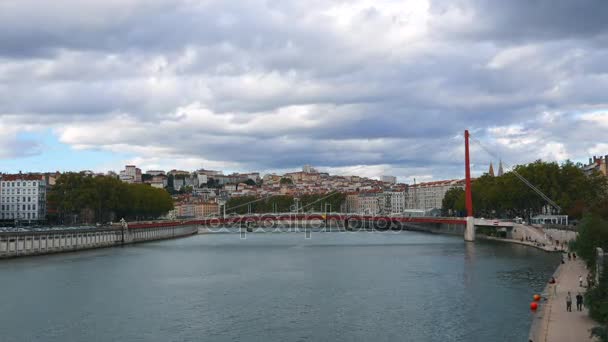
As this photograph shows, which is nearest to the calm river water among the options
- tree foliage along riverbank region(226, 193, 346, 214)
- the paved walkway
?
the paved walkway

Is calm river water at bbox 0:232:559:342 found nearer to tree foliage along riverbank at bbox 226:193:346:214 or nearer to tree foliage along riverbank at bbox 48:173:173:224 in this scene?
tree foliage along riverbank at bbox 48:173:173:224

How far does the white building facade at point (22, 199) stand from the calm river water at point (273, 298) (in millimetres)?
38490

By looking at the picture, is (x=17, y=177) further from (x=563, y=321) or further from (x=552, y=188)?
(x=563, y=321)

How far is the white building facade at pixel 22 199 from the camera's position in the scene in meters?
79.4

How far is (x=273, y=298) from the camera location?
26.3m

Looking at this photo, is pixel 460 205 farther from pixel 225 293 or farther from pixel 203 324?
pixel 203 324

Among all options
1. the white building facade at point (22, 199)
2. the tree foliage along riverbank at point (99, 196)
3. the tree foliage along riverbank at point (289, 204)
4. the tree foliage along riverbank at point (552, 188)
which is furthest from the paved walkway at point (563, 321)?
the tree foliage along riverbank at point (289, 204)

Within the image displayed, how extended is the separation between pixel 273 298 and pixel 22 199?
201ft

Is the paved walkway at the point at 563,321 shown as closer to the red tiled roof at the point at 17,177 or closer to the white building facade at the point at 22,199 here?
the white building facade at the point at 22,199

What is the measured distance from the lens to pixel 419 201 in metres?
153

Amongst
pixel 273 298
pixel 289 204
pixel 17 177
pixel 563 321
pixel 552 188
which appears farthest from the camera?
pixel 289 204

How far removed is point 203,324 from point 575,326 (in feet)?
34.2

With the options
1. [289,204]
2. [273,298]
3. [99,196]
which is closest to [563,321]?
[273,298]

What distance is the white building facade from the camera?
260 feet
